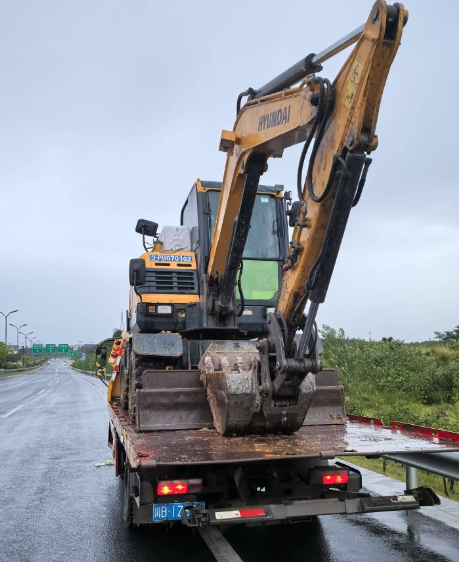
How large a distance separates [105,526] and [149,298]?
115 inches

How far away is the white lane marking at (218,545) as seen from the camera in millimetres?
5043

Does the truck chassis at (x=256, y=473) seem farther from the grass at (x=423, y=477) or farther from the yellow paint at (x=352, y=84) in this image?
the yellow paint at (x=352, y=84)

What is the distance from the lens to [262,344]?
570cm

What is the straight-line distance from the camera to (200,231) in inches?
323

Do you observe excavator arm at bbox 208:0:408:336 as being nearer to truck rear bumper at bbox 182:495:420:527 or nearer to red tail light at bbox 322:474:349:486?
red tail light at bbox 322:474:349:486

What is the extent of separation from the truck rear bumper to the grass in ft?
7.27

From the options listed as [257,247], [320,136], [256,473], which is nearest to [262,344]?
[256,473]

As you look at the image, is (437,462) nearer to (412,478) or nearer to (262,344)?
(412,478)

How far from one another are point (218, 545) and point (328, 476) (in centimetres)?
124

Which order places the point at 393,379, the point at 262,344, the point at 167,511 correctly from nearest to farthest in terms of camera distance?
the point at 167,511 → the point at 262,344 → the point at 393,379

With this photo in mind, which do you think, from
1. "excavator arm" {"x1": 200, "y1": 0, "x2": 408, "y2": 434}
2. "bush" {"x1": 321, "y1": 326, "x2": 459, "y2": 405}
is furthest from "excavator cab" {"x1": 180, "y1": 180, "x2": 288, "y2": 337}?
"bush" {"x1": 321, "y1": 326, "x2": 459, "y2": 405}

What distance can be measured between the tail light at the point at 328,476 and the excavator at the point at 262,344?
1 cm

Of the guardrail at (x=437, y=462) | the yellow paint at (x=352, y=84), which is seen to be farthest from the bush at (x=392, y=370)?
the yellow paint at (x=352, y=84)

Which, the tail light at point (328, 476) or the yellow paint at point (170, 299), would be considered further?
the yellow paint at point (170, 299)
